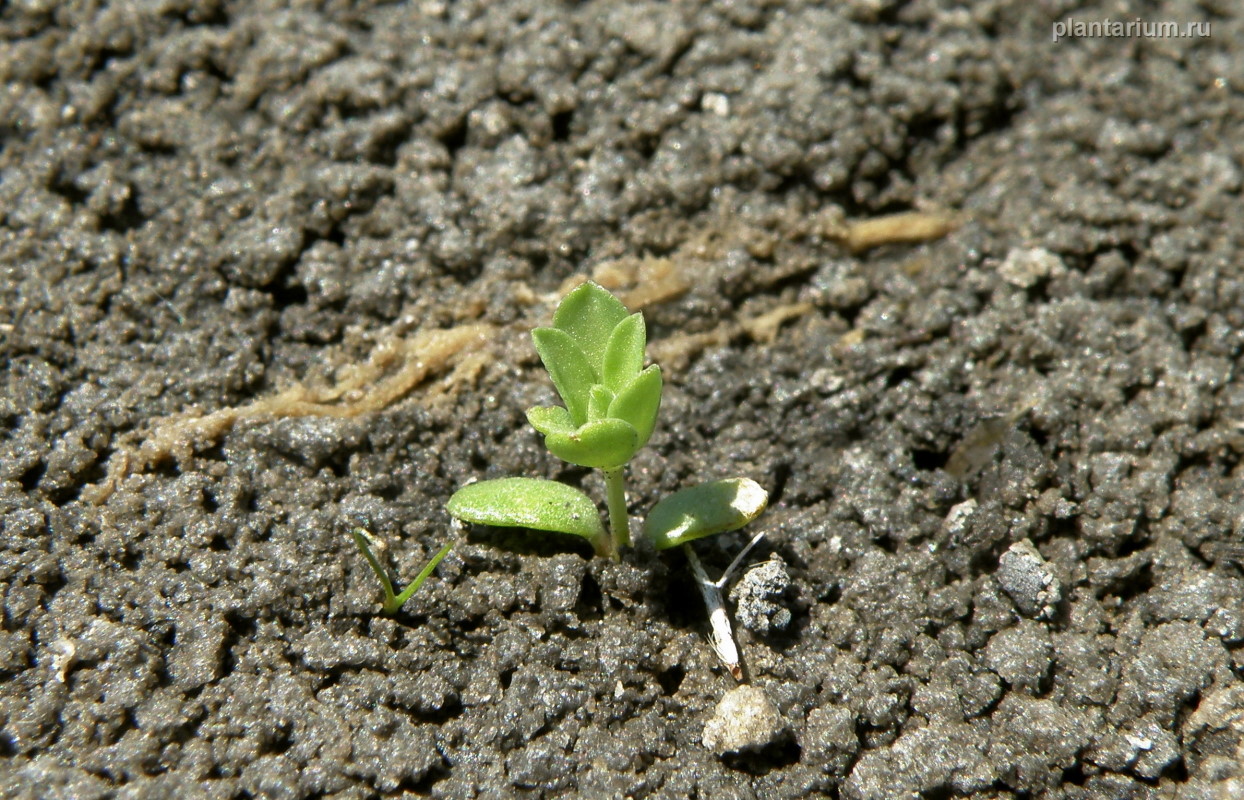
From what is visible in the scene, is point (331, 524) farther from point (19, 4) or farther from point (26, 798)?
point (19, 4)

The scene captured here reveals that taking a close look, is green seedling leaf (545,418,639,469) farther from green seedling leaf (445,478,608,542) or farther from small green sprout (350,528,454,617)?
small green sprout (350,528,454,617)

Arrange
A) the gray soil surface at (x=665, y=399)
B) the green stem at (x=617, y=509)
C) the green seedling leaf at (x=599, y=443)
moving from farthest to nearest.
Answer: the green stem at (x=617, y=509) < the gray soil surface at (x=665, y=399) < the green seedling leaf at (x=599, y=443)

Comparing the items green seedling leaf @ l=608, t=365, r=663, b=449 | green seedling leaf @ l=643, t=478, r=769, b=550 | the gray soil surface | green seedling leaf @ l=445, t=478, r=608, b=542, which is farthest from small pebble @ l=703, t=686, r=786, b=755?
green seedling leaf @ l=608, t=365, r=663, b=449

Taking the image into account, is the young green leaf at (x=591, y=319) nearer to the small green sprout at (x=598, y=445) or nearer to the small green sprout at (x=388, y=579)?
the small green sprout at (x=598, y=445)

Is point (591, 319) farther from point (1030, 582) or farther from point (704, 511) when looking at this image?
point (1030, 582)

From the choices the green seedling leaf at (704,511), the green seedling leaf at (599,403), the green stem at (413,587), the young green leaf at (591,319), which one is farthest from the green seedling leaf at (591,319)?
the green stem at (413,587)

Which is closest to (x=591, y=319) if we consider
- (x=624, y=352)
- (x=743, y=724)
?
(x=624, y=352)

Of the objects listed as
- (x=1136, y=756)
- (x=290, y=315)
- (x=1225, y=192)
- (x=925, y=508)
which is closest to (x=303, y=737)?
(x=290, y=315)
